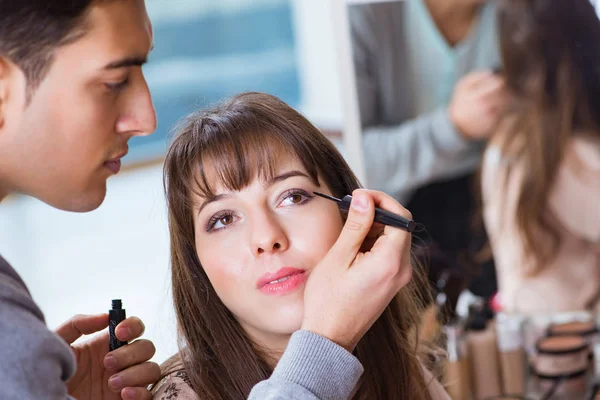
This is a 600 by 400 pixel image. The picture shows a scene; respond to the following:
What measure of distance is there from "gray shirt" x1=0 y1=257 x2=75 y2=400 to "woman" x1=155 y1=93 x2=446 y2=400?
353 mm

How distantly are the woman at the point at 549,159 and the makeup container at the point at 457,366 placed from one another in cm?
23

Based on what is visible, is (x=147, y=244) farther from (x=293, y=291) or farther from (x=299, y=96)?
(x=293, y=291)

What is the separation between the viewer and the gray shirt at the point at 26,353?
0.64 m

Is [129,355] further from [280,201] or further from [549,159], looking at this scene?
[549,159]

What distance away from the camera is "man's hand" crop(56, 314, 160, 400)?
3.18 ft

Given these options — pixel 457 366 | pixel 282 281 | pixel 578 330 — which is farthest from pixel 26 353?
pixel 578 330

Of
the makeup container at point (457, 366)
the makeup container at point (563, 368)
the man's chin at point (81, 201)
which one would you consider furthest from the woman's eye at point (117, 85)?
the makeup container at point (563, 368)

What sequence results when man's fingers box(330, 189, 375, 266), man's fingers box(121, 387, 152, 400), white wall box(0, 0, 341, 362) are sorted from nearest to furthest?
man's fingers box(330, 189, 375, 266)
man's fingers box(121, 387, 152, 400)
white wall box(0, 0, 341, 362)

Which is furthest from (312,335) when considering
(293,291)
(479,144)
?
(479,144)

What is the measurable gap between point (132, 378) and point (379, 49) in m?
1.31

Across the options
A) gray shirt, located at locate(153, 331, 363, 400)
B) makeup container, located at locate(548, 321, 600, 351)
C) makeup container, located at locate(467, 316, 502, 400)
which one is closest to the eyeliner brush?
gray shirt, located at locate(153, 331, 363, 400)

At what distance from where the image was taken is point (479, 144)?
6.46 ft

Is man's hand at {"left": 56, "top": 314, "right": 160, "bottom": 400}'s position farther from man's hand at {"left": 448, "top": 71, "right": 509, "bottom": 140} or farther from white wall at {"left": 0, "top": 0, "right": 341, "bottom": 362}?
white wall at {"left": 0, "top": 0, "right": 341, "bottom": 362}

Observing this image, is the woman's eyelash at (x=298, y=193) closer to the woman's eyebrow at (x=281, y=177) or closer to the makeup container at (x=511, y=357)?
the woman's eyebrow at (x=281, y=177)
